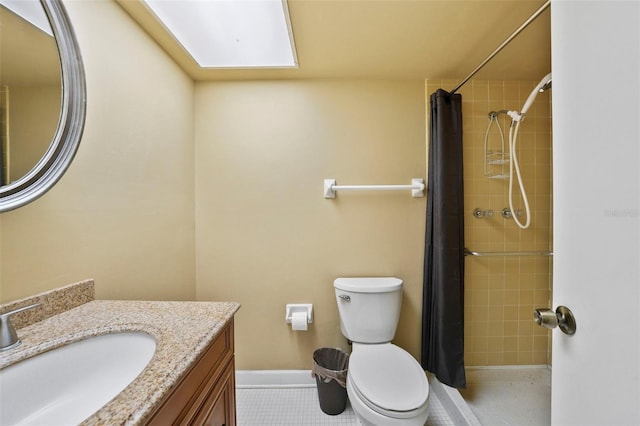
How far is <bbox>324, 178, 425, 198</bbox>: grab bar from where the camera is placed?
66.7 inches

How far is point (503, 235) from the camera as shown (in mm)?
1772

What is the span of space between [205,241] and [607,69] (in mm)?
1928

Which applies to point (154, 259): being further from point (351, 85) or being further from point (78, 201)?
point (351, 85)

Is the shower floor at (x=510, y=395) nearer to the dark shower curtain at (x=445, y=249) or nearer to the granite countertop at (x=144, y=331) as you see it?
the dark shower curtain at (x=445, y=249)

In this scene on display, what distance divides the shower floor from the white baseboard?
1.02 metres

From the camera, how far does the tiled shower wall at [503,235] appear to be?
5.75ft

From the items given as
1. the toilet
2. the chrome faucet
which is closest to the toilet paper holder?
the toilet

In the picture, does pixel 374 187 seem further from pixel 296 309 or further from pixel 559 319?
pixel 559 319

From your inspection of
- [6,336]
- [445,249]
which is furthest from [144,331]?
[445,249]

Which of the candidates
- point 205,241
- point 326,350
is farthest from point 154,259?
point 326,350

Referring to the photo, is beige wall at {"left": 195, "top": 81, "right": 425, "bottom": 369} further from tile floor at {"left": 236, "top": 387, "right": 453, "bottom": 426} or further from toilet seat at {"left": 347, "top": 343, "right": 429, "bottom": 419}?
toilet seat at {"left": 347, "top": 343, "right": 429, "bottom": 419}

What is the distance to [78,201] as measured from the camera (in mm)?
945

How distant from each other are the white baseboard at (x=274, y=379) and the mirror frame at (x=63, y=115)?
5.21 feet

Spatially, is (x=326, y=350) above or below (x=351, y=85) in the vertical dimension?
below
